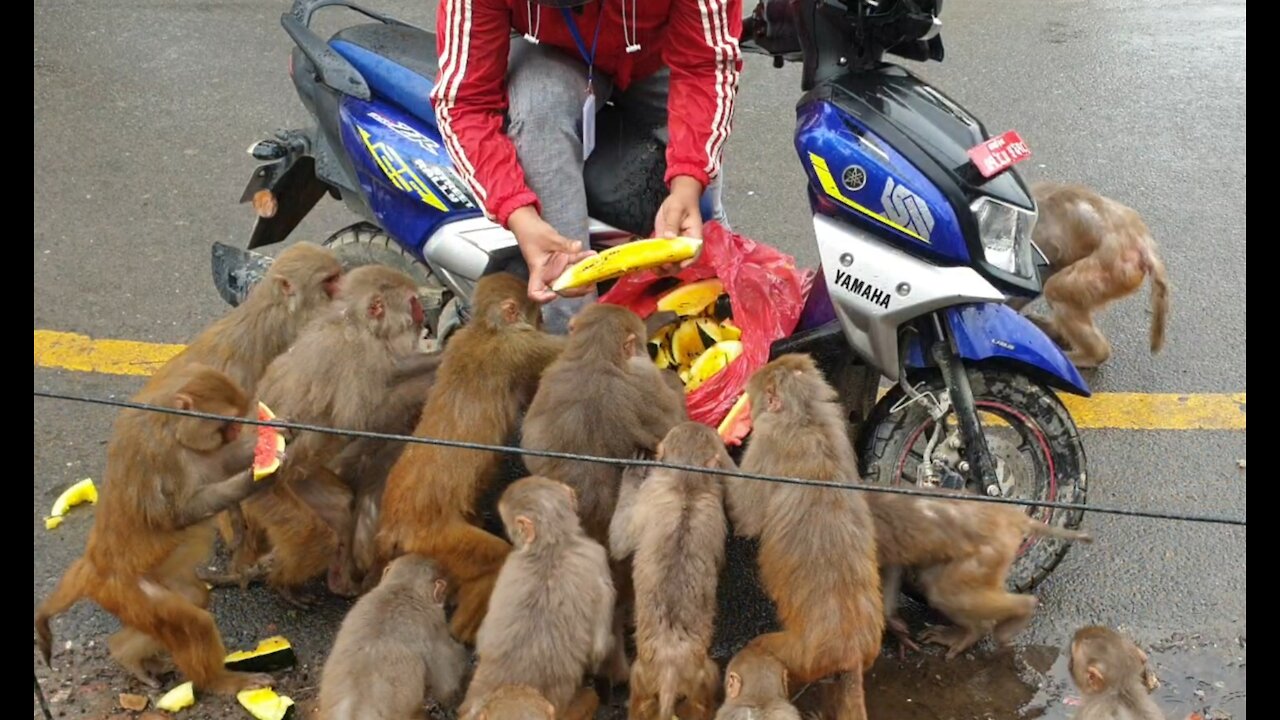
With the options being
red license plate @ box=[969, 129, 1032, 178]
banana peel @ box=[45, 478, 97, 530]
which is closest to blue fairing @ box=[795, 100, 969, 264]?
red license plate @ box=[969, 129, 1032, 178]

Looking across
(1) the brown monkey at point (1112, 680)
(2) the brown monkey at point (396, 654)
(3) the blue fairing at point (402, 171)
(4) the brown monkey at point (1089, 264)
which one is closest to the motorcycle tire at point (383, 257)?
(3) the blue fairing at point (402, 171)

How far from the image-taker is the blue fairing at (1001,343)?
378cm

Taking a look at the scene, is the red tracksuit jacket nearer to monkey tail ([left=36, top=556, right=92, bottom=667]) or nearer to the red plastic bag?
the red plastic bag

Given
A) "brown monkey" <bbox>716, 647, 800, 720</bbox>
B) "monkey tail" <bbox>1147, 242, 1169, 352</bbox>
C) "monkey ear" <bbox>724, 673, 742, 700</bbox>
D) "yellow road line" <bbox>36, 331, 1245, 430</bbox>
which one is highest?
"brown monkey" <bbox>716, 647, 800, 720</bbox>

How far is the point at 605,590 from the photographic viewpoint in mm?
3568

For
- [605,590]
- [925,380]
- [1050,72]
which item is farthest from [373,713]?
[1050,72]

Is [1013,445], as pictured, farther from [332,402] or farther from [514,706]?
[332,402]

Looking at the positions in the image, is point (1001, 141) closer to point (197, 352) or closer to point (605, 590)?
point (605, 590)

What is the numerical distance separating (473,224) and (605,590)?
1.41 meters

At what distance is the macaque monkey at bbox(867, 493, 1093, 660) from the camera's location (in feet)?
12.3

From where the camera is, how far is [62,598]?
3709 mm

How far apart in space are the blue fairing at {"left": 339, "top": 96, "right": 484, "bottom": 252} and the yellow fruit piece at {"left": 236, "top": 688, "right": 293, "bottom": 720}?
1550 mm

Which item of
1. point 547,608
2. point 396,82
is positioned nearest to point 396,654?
point 547,608
